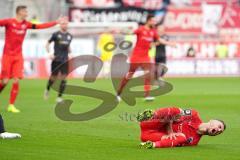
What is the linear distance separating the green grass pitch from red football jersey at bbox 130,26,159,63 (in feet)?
4.62

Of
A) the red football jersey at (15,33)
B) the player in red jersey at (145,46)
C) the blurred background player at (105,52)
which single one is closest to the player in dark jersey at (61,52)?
the player in red jersey at (145,46)

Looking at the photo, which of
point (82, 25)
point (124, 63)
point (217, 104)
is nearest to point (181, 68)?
point (124, 63)

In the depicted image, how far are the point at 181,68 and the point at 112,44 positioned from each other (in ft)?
12.5

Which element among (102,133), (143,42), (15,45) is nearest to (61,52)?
(143,42)

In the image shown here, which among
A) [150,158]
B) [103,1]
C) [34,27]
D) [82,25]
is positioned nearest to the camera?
[150,158]

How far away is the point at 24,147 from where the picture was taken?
39.7 feet

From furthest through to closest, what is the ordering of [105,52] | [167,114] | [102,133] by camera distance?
[105,52] < [102,133] < [167,114]

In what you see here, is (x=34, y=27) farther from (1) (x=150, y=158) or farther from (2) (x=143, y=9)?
(2) (x=143, y=9)

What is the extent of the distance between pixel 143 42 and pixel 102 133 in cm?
904

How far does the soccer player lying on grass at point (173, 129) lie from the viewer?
12047 mm

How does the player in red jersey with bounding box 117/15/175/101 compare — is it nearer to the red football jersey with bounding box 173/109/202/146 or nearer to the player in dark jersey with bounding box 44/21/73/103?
the player in dark jersey with bounding box 44/21/73/103

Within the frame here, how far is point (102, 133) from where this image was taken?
1457cm

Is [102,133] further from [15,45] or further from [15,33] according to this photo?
[15,33]

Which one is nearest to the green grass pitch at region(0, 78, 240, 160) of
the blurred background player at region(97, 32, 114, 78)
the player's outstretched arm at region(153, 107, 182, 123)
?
the player's outstretched arm at region(153, 107, 182, 123)
